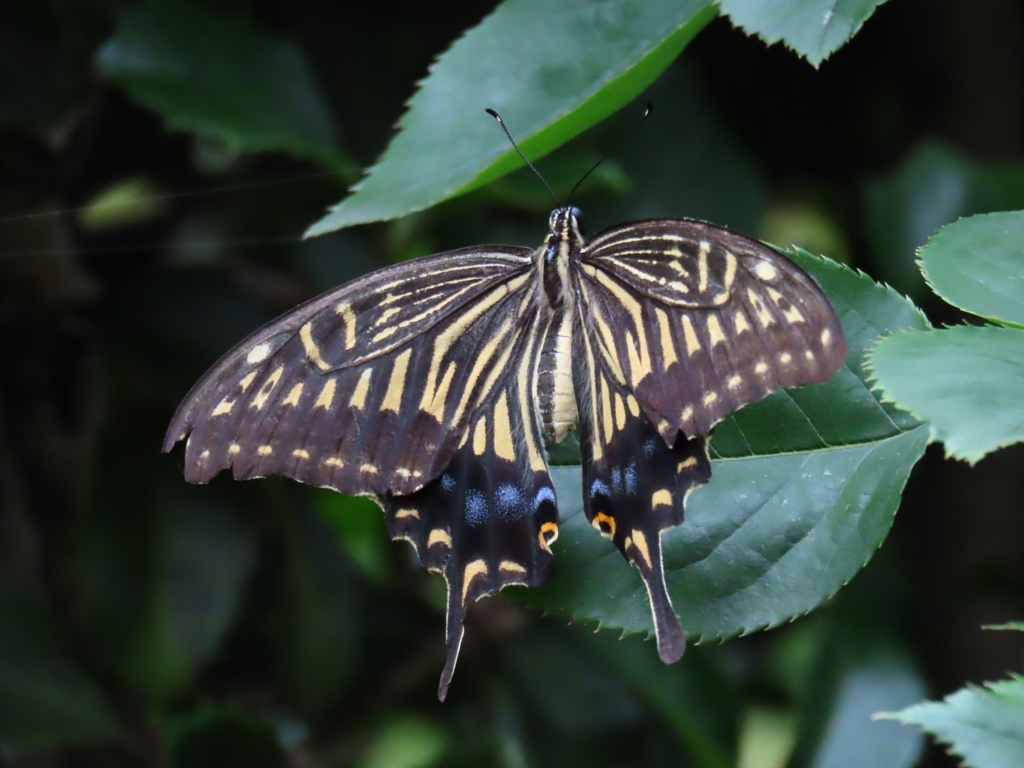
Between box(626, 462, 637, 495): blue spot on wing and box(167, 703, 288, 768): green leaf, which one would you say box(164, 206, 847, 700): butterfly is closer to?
box(626, 462, 637, 495): blue spot on wing

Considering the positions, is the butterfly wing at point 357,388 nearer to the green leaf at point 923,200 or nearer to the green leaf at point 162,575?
the green leaf at point 162,575

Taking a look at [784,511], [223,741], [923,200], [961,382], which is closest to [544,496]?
[784,511]

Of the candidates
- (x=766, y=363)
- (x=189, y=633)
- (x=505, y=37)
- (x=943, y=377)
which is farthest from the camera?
(x=189, y=633)

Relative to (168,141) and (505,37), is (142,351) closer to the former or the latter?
(168,141)

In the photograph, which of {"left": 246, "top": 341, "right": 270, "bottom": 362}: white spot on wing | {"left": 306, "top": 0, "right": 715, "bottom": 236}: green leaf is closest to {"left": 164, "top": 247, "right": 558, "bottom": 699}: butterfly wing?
{"left": 246, "top": 341, "right": 270, "bottom": 362}: white spot on wing

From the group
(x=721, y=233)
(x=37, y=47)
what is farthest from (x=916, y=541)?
(x=37, y=47)

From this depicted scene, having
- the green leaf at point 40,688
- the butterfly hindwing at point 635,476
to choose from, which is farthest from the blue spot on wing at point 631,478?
the green leaf at point 40,688
